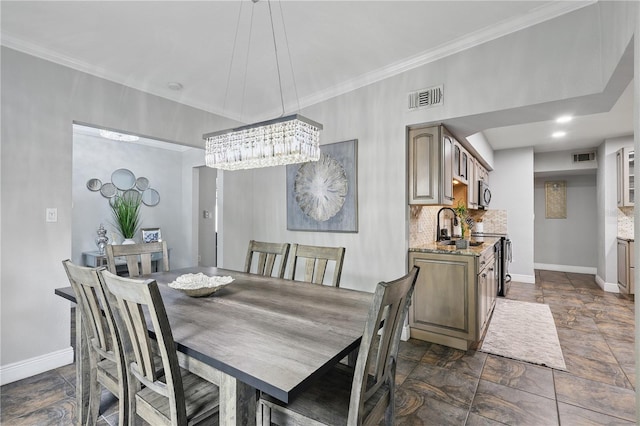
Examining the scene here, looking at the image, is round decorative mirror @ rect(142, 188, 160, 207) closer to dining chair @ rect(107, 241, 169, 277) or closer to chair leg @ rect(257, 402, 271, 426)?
dining chair @ rect(107, 241, 169, 277)

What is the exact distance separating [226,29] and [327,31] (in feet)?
2.62

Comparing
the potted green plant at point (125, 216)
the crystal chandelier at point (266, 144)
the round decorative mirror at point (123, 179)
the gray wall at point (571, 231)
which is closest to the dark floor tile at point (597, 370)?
the crystal chandelier at point (266, 144)

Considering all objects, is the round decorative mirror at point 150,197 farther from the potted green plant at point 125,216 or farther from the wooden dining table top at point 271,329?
the wooden dining table top at point 271,329

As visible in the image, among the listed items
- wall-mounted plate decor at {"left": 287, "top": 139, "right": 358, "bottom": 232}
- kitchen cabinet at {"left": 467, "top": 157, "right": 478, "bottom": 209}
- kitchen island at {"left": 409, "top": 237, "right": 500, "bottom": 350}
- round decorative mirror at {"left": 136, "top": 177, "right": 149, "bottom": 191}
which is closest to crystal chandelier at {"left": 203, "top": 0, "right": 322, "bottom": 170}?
wall-mounted plate decor at {"left": 287, "top": 139, "right": 358, "bottom": 232}

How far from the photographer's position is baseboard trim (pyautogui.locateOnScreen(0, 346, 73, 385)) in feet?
7.51

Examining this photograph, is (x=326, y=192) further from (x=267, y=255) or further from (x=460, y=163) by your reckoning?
(x=460, y=163)

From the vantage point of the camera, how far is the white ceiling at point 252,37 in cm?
213

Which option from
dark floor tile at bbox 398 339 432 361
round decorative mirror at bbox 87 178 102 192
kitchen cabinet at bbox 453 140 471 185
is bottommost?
dark floor tile at bbox 398 339 432 361

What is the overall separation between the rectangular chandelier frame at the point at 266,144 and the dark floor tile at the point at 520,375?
2.19 metres

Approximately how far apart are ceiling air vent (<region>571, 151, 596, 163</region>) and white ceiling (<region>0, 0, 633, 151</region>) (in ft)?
9.44

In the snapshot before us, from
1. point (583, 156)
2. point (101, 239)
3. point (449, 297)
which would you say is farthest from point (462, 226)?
point (101, 239)

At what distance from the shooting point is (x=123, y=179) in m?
4.86

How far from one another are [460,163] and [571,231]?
16.7ft

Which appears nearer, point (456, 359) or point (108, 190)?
point (456, 359)
